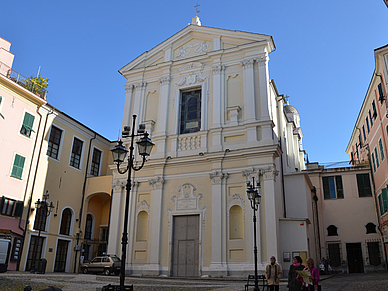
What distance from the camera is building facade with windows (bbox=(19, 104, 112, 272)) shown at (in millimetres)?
21062

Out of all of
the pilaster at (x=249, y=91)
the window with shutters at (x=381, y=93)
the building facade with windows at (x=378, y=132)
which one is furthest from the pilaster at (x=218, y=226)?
the building facade with windows at (x=378, y=132)

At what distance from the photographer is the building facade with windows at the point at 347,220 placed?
26719 millimetres

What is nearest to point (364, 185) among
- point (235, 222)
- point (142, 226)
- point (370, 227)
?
point (370, 227)

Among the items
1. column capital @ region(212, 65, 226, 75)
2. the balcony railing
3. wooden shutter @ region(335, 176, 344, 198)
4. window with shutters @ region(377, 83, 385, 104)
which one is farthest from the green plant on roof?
wooden shutter @ region(335, 176, 344, 198)

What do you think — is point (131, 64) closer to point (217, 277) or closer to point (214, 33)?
point (214, 33)

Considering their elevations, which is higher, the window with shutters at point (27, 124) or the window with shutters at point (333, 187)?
the window with shutters at point (27, 124)

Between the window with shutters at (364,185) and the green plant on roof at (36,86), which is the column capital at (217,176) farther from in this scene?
the window with shutters at (364,185)

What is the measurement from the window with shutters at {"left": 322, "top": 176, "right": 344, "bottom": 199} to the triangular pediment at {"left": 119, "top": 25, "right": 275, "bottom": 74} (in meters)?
13.4

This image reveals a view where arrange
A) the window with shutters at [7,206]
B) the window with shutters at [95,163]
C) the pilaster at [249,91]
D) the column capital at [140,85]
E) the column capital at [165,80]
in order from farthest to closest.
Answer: the window with shutters at [95,163] → the column capital at [140,85] → the column capital at [165,80] → the pilaster at [249,91] → the window with shutters at [7,206]

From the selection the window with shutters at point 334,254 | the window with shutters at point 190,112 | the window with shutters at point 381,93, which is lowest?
the window with shutters at point 334,254

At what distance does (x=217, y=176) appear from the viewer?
19.0m

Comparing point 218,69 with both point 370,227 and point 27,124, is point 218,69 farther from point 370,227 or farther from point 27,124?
point 370,227

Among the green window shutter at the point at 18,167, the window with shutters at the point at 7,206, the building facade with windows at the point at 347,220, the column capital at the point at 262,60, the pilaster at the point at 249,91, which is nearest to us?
the window with shutters at the point at 7,206

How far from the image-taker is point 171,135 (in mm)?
21000
